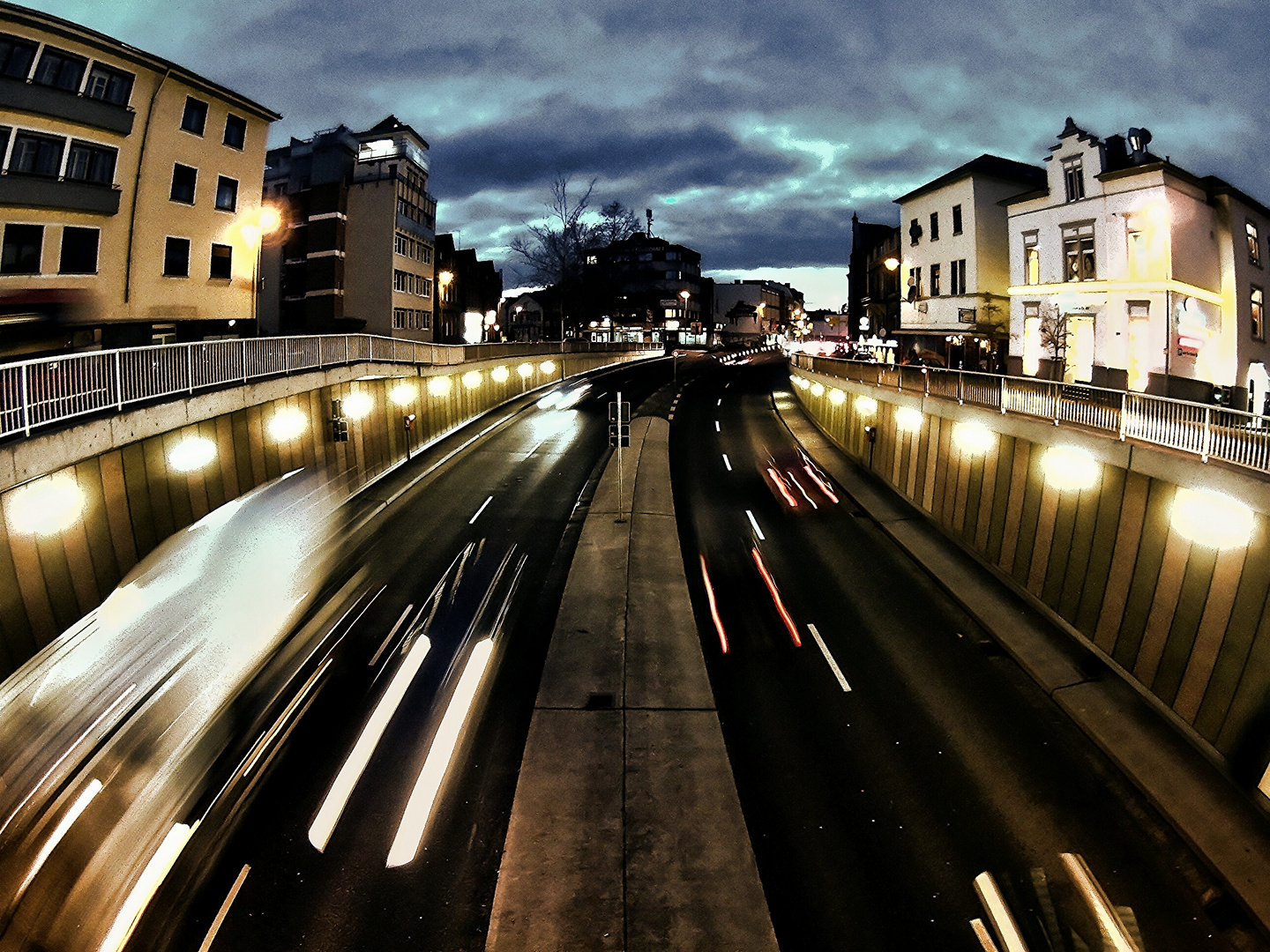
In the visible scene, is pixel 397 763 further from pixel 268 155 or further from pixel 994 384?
pixel 268 155

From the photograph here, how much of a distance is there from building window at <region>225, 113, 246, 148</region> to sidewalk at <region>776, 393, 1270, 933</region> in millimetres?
33505

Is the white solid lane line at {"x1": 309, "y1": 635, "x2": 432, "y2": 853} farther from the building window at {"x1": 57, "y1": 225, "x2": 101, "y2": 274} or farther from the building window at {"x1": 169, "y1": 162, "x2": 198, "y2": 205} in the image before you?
the building window at {"x1": 169, "y1": 162, "x2": 198, "y2": 205}

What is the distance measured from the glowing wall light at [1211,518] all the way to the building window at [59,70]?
115 ft

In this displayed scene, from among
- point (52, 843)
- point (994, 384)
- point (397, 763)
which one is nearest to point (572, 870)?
point (397, 763)

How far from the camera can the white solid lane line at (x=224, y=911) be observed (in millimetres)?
6922

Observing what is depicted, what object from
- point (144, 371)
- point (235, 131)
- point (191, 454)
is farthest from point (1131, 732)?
point (235, 131)

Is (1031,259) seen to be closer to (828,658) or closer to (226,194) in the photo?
(828,658)

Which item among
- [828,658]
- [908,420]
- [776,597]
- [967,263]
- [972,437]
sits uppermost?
[967,263]

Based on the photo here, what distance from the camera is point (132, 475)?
13.0 metres

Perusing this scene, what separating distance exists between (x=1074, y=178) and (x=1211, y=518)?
25827 millimetres

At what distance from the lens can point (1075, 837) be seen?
8758mm

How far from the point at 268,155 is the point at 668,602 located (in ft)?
180

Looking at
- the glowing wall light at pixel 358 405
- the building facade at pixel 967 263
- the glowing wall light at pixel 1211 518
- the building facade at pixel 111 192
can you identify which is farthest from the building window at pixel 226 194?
the glowing wall light at pixel 1211 518

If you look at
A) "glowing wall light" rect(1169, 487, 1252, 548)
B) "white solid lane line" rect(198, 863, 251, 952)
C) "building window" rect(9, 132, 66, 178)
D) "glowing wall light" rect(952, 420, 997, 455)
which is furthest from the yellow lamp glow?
"glowing wall light" rect(1169, 487, 1252, 548)
